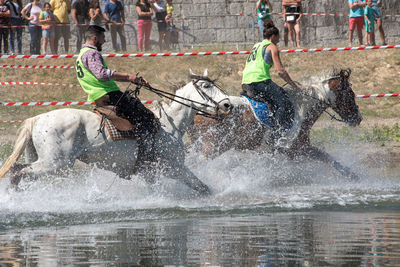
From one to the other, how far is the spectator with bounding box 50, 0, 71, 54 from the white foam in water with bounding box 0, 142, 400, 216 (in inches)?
339

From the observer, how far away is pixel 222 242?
6.88 meters

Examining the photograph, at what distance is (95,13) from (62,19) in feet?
3.02

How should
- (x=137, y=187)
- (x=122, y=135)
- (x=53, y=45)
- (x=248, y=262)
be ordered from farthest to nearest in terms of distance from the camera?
1. (x=53, y=45)
2. (x=137, y=187)
3. (x=122, y=135)
4. (x=248, y=262)

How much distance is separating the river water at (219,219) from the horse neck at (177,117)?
0.76 metres

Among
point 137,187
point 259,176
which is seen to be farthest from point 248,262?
point 259,176

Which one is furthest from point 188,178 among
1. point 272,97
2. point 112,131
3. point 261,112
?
point 272,97

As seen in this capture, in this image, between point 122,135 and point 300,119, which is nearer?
point 122,135

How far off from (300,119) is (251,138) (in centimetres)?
84

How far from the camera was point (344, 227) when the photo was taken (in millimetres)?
7488

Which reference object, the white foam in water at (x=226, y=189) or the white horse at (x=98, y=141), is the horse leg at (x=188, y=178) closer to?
the white horse at (x=98, y=141)

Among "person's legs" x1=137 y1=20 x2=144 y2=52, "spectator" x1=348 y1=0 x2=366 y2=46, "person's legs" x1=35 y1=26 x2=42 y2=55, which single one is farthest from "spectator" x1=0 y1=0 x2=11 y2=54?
"spectator" x1=348 y1=0 x2=366 y2=46

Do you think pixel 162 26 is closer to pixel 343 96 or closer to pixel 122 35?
pixel 122 35

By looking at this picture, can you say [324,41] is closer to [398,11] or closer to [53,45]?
[398,11]

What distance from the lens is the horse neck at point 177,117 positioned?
955cm
